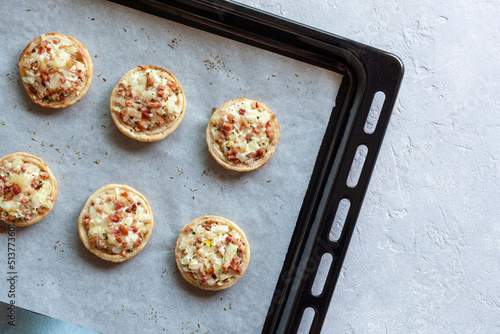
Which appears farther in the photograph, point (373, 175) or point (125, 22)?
point (373, 175)

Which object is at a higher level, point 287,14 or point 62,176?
point 287,14

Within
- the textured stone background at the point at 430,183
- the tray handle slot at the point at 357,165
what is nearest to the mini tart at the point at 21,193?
the tray handle slot at the point at 357,165

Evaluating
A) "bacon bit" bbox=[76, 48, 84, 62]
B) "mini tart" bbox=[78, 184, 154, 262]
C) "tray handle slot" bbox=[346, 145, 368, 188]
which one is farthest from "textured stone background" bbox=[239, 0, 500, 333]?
"bacon bit" bbox=[76, 48, 84, 62]

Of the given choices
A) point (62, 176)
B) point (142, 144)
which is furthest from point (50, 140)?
point (142, 144)

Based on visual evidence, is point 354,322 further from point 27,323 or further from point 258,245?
point 27,323

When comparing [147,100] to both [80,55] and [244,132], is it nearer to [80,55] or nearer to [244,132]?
[80,55]

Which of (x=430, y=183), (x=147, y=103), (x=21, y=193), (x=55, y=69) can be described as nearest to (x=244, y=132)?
(x=147, y=103)

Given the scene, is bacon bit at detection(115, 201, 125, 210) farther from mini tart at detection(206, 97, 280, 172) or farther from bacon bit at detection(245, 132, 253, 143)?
bacon bit at detection(245, 132, 253, 143)
